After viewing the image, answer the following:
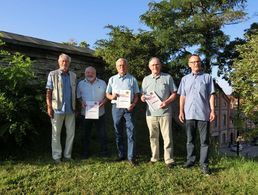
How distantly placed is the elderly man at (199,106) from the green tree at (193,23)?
6.02 metres

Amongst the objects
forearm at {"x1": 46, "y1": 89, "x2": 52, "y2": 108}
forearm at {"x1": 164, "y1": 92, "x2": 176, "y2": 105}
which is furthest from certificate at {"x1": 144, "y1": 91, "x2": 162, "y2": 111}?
forearm at {"x1": 46, "y1": 89, "x2": 52, "y2": 108}

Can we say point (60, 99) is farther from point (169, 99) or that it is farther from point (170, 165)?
point (170, 165)

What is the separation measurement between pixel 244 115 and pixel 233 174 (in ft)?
12.2

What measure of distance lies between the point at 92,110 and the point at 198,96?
6.12 ft

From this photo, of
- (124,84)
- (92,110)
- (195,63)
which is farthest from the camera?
(92,110)

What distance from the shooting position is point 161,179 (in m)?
5.51

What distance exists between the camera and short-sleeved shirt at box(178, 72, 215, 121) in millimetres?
5871

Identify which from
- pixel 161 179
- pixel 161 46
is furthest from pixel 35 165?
pixel 161 46

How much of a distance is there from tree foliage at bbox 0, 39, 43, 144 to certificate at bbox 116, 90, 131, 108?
1.55 m

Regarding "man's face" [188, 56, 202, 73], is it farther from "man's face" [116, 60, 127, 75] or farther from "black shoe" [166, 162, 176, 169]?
"black shoe" [166, 162, 176, 169]

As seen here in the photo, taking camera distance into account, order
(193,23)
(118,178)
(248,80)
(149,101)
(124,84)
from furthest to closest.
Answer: (193,23), (248,80), (124,84), (149,101), (118,178)

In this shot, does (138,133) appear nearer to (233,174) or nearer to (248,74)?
(248,74)

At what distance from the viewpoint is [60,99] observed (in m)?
6.27

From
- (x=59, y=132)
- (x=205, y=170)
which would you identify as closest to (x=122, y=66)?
(x=59, y=132)
